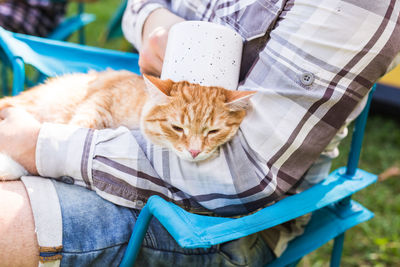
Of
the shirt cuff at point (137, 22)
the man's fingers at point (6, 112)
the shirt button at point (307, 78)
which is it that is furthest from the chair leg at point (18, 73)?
the shirt button at point (307, 78)

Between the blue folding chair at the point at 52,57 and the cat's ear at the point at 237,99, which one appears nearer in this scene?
the cat's ear at the point at 237,99

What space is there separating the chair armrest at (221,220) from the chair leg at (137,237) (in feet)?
0.09

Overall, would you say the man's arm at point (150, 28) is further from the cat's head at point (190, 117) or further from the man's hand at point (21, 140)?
→ the man's hand at point (21, 140)

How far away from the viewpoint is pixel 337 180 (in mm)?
1376

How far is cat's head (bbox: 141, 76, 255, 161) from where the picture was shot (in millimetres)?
1193

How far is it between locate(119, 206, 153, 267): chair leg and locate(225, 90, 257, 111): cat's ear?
422 mm

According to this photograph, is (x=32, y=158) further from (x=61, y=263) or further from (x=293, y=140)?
(x=293, y=140)

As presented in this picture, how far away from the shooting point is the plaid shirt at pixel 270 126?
999mm

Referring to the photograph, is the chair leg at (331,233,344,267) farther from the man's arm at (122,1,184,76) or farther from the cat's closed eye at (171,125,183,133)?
the man's arm at (122,1,184,76)

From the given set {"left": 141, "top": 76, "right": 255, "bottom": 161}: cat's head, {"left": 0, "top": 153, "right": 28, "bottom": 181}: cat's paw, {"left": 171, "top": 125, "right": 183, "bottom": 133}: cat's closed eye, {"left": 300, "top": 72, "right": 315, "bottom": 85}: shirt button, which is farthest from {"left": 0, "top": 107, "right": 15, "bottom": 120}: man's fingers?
{"left": 300, "top": 72, "right": 315, "bottom": 85}: shirt button

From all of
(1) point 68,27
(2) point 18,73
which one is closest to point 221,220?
(2) point 18,73

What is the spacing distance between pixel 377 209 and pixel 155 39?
204 centimetres

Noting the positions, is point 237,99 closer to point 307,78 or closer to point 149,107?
point 307,78

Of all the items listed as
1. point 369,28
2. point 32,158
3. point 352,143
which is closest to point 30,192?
point 32,158
